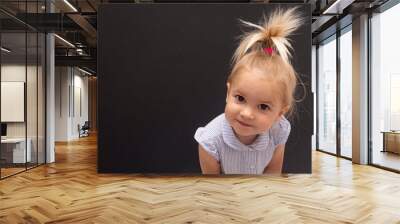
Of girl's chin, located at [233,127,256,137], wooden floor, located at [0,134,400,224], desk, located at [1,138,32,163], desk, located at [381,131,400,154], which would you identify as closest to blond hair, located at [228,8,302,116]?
girl's chin, located at [233,127,256,137]

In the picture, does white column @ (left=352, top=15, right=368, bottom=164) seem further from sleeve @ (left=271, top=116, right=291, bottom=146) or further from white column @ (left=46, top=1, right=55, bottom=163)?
white column @ (left=46, top=1, right=55, bottom=163)

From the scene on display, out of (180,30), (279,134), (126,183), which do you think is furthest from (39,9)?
(279,134)

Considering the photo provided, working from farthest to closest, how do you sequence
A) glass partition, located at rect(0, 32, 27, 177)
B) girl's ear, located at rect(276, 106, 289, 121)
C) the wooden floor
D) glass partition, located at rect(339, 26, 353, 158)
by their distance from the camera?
glass partition, located at rect(339, 26, 353, 158) < glass partition, located at rect(0, 32, 27, 177) < girl's ear, located at rect(276, 106, 289, 121) < the wooden floor

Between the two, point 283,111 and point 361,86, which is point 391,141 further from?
point 283,111

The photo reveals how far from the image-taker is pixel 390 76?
25.6 feet

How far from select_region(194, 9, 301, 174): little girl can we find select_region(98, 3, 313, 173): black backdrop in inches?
7.0

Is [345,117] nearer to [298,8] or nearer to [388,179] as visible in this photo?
[388,179]

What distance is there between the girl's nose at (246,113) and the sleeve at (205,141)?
0.90m

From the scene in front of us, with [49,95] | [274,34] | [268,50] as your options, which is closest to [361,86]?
[274,34]

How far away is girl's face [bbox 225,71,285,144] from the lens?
198 inches

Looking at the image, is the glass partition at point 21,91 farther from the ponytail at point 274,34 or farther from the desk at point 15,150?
the ponytail at point 274,34

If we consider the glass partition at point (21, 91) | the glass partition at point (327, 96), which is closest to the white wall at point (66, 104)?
the glass partition at point (21, 91)

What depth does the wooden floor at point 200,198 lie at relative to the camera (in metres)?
4.30

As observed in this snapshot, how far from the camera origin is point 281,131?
234 inches
